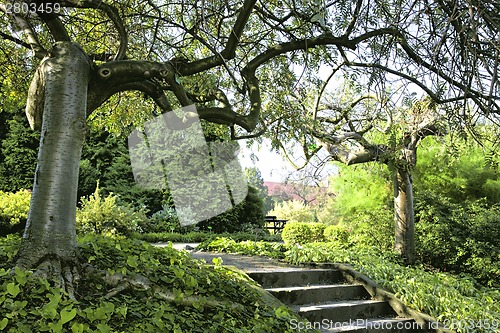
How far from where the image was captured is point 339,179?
41.4 feet

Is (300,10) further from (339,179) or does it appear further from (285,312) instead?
(339,179)

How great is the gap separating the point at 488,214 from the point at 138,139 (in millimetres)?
10519

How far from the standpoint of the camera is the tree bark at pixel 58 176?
336 centimetres

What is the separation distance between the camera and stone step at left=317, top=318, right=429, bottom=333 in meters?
4.61

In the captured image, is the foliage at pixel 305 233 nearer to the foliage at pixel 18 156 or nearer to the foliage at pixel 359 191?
the foliage at pixel 359 191

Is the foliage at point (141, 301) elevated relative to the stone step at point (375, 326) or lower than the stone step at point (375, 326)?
elevated

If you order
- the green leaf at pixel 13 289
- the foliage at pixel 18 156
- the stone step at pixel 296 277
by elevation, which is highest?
the foliage at pixel 18 156

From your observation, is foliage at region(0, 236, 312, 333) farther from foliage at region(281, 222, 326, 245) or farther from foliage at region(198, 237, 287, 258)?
foliage at region(281, 222, 326, 245)

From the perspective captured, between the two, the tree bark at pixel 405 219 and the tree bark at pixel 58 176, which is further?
the tree bark at pixel 405 219

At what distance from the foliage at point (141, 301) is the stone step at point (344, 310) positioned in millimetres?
545

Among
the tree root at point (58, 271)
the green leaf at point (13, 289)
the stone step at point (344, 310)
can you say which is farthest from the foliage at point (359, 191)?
the green leaf at point (13, 289)

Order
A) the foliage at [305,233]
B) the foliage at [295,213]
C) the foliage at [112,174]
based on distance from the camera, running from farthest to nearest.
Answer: the foliage at [295,213]
the foliage at [112,174]
the foliage at [305,233]

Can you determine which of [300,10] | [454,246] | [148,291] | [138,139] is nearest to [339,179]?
[454,246]

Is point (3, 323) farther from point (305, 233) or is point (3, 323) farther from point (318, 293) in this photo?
point (305, 233)
